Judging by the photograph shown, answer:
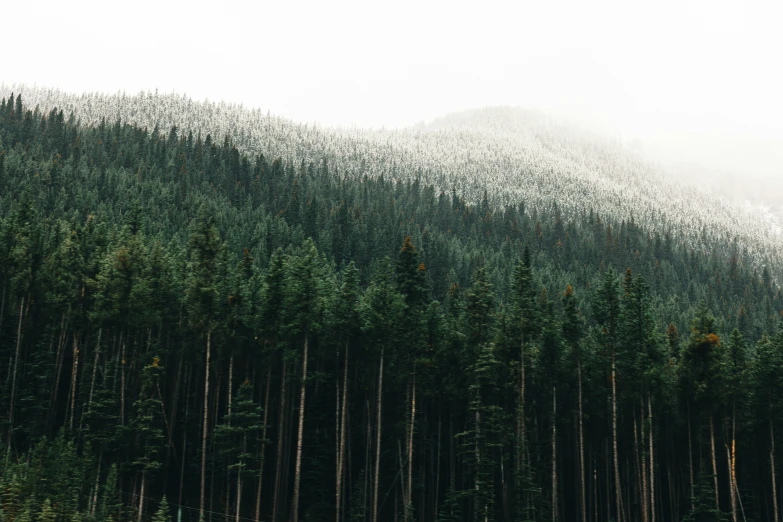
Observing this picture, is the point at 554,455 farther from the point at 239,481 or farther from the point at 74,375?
the point at 74,375

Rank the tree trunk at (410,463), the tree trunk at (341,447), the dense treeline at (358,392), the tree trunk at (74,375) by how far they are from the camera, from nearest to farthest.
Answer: the tree trunk at (410,463), the tree trunk at (341,447), the dense treeline at (358,392), the tree trunk at (74,375)

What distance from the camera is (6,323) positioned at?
2263 inches

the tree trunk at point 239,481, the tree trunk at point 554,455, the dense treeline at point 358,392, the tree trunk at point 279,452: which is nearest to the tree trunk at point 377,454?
the dense treeline at point 358,392

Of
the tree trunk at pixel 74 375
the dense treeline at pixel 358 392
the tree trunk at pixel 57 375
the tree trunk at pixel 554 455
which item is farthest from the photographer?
the tree trunk at pixel 57 375

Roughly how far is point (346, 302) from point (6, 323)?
30184mm

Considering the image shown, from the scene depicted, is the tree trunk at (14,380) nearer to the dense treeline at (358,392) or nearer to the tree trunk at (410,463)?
the dense treeline at (358,392)

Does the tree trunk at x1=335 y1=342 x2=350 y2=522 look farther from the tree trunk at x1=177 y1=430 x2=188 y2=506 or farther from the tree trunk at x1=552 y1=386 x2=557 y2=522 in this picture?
the tree trunk at x1=552 y1=386 x2=557 y2=522

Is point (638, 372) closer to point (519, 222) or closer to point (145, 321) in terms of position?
point (145, 321)

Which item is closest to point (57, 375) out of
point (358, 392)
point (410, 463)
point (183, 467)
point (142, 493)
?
point (183, 467)

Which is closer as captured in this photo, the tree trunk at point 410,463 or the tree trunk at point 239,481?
the tree trunk at point 239,481

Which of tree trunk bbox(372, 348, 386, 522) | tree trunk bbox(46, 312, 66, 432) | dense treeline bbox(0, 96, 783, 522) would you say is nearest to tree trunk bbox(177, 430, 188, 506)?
dense treeline bbox(0, 96, 783, 522)

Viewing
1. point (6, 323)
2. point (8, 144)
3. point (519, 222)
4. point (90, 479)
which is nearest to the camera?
point (90, 479)

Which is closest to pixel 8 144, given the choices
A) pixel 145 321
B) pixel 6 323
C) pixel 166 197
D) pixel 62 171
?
pixel 62 171

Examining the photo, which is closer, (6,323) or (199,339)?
(199,339)
